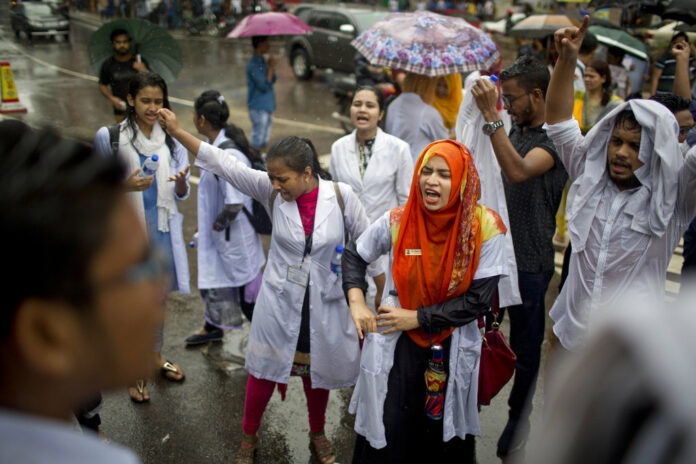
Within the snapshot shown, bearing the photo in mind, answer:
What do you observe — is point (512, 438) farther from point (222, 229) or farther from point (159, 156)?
point (159, 156)

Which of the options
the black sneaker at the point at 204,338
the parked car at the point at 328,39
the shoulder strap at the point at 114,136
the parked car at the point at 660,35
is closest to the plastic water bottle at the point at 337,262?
the shoulder strap at the point at 114,136

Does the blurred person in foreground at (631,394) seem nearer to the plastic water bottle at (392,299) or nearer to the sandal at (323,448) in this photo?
the plastic water bottle at (392,299)

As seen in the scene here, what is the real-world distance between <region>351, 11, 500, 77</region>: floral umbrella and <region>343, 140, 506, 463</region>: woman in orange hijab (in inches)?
97.5

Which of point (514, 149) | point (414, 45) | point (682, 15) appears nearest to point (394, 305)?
point (514, 149)

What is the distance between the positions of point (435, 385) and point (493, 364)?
34 centimetres

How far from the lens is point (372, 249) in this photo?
2896mm

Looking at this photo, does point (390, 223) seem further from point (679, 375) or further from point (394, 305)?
point (679, 375)

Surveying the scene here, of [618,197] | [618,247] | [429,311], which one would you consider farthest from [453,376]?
[618,197]

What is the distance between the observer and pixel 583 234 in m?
2.84

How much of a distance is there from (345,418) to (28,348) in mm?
3248

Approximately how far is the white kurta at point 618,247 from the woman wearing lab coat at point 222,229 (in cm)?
214

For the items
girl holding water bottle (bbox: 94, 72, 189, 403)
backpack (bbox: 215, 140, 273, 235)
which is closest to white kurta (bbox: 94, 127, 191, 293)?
girl holding water bottle (bbox: 94, 72, 189, 403)

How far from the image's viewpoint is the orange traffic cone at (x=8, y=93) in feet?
38.4

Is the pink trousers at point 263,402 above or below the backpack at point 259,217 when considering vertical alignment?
below
